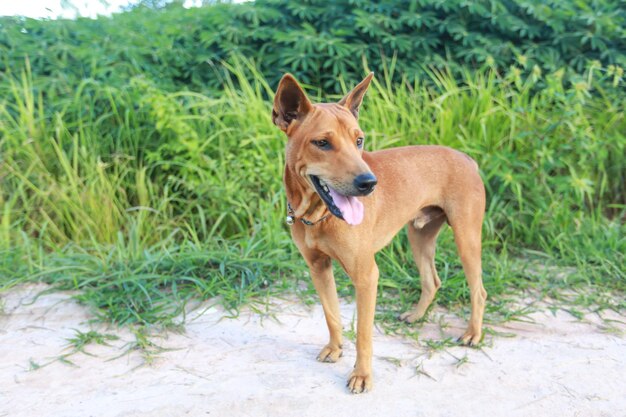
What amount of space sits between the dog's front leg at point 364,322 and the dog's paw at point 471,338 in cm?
84

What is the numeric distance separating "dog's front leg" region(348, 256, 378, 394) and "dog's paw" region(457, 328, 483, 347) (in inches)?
33.0

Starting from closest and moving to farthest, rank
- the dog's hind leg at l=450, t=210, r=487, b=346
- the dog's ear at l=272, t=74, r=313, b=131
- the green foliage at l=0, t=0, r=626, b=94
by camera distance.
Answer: the dog's ear at l=272, t=74, r=313, b=131 → the dog's hind leg at l=450, t=210, r=487, b=346 → the green foliage at l=0, t=0, r=626, b=94

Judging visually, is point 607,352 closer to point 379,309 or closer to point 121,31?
point 379,309

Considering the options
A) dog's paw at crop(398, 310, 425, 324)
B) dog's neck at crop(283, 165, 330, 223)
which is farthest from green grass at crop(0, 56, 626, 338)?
dog's neck at crop(283, 165, 330, 223)

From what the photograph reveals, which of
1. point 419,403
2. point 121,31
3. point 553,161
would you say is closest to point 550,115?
point 553,161

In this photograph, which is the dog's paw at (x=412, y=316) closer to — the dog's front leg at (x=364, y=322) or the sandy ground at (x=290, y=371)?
the sandy ground at (x=290, y=371)

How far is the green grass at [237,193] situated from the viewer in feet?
15.2

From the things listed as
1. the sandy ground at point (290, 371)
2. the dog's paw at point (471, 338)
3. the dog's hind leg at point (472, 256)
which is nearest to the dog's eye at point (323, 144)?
the dog's hind leg at point (472, 256)

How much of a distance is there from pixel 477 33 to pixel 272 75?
2364 mm

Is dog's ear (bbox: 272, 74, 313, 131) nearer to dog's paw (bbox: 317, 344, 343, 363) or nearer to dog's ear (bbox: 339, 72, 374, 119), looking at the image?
dog's ear (bbox: 339, 72, 374, 119)

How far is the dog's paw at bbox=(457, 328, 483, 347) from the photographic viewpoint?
386cm

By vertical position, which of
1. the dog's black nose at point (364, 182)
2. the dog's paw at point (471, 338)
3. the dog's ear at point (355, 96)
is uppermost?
the dog's ear at point (355, 96)

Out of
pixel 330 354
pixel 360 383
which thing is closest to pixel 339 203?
pixel 360 383

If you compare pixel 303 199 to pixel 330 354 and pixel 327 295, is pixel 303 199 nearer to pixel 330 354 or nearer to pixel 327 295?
pixel 327 295
